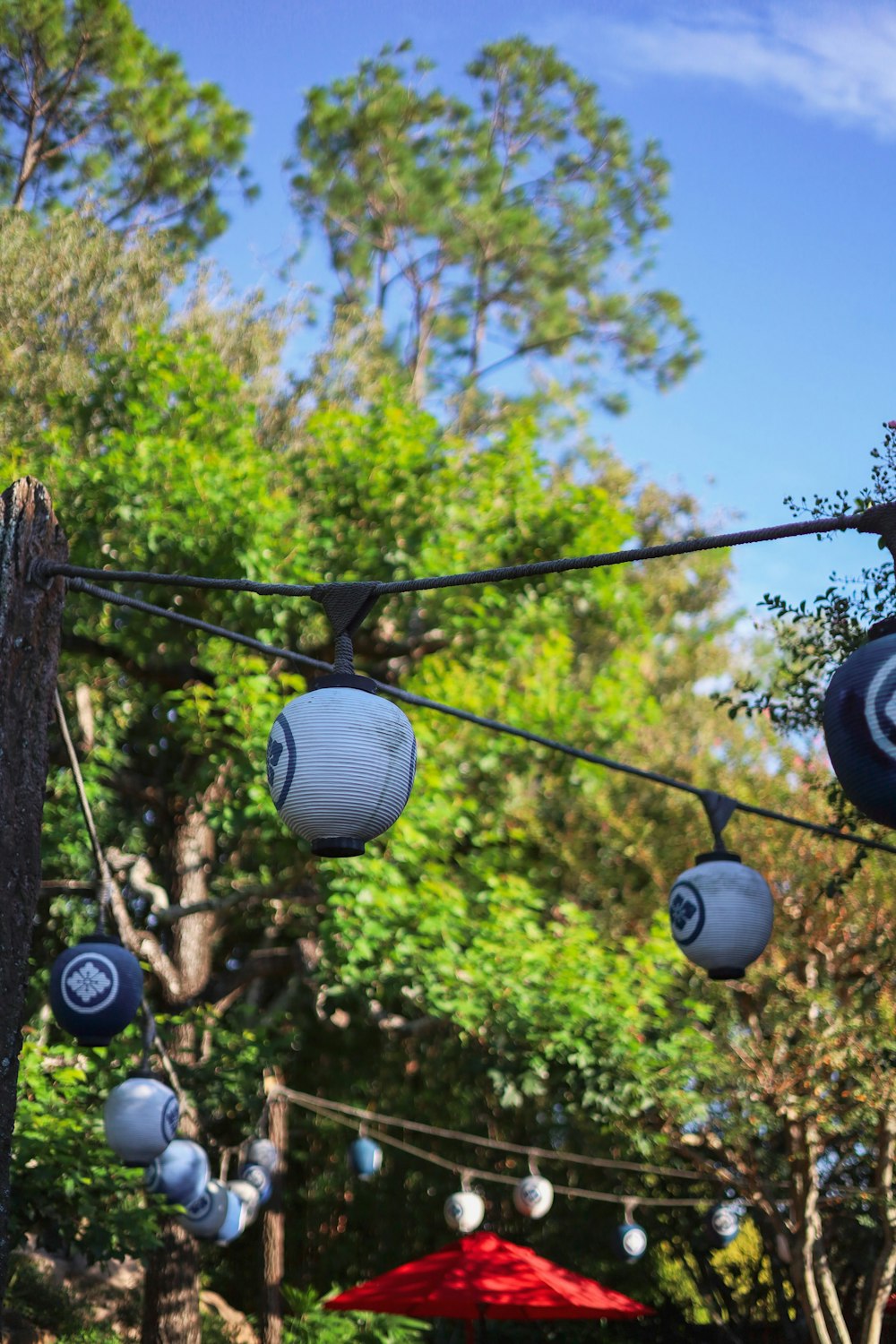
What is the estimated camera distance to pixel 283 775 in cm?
398

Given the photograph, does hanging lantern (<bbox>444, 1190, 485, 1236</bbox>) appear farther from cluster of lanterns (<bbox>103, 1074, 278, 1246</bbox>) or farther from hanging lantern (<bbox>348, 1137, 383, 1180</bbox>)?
cluster of lanterns (<bbox>103, 1074, 278, 1246</bbox>)

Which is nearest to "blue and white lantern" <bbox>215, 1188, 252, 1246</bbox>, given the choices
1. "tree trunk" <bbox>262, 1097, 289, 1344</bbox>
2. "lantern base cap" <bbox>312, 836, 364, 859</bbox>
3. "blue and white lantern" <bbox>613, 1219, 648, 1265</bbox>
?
"tree trunk" <bbox>262, 1097, 289, 1344</bbox>

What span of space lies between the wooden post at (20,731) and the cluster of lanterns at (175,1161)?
3289 millimetres

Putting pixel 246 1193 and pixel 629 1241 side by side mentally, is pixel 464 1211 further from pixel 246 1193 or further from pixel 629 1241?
pixel 246 1193

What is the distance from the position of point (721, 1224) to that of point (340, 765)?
12.5 m

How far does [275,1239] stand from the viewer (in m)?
16.8

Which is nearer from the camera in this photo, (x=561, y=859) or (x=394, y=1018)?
(x=394, y=1018)

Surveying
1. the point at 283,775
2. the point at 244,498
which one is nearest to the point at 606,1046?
the point at 244,498

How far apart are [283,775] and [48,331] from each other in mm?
13247

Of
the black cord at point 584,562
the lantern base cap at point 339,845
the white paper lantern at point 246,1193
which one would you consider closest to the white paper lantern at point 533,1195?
the white paper lantern at point 246,1193

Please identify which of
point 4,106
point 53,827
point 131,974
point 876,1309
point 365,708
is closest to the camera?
point 365,708

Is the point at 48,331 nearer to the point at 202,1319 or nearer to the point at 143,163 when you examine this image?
the point at 143,163

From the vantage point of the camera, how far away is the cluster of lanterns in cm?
780

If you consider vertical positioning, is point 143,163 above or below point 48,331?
above
